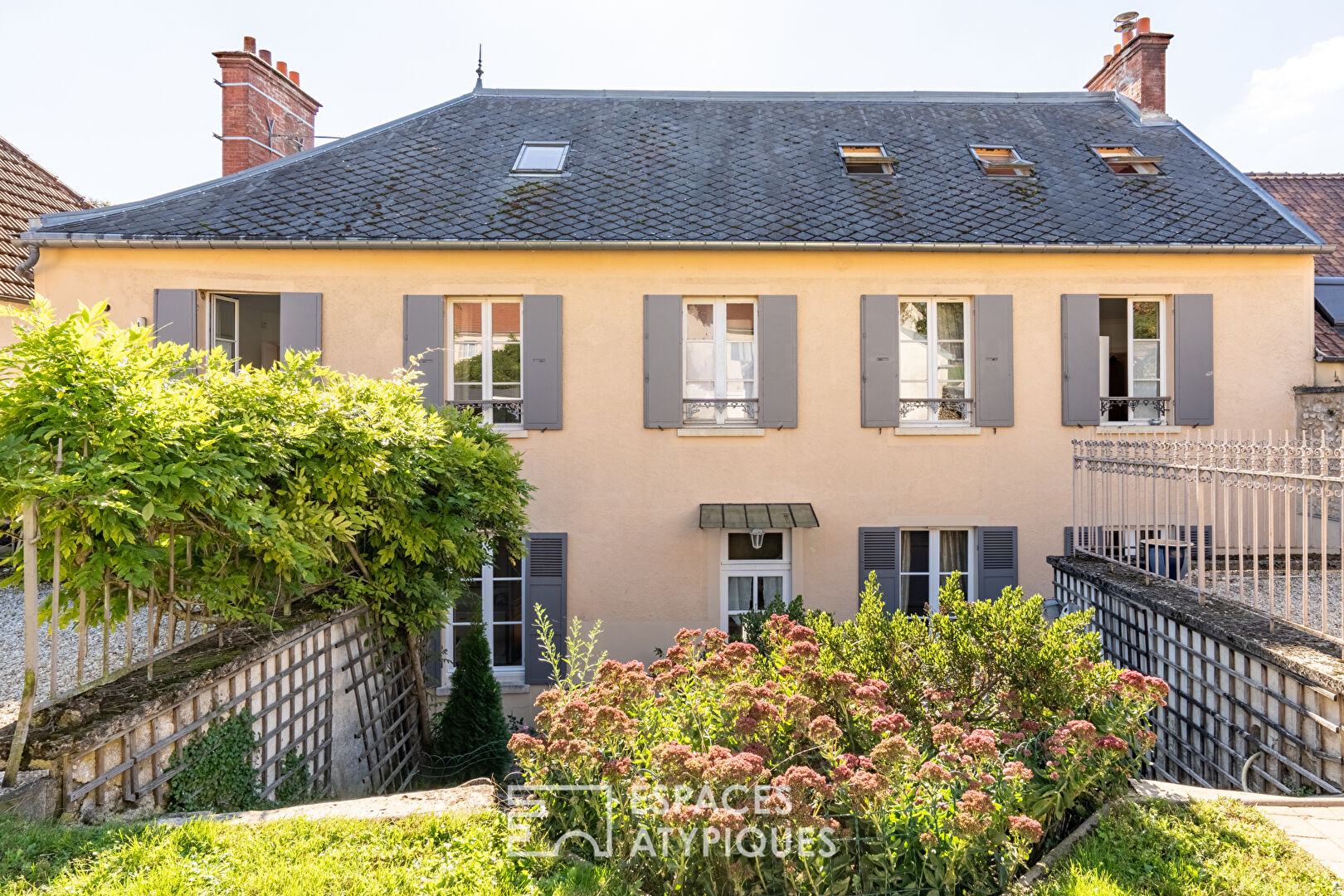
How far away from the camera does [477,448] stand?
6.18m

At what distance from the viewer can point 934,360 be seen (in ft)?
29.3

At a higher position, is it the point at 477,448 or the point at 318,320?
the point at 318,320

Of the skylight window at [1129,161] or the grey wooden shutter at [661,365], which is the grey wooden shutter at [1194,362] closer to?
the skylight window at [1129,161]

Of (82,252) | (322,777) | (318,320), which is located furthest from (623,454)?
(82,252)

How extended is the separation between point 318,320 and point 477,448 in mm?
3480

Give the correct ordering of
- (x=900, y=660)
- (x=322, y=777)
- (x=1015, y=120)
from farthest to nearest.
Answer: (x=1015, y=120) → (x=322, y=777) → (x=900, y=660)

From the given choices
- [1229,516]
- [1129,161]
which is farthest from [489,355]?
[1129,161]

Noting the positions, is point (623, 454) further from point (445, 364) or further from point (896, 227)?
point (896, 227)

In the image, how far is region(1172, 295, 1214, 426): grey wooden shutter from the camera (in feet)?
28.8

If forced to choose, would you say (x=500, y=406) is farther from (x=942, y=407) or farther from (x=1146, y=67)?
(x=1146, y=67)

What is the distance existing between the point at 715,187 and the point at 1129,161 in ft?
16.3

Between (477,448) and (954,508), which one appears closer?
(477,448)

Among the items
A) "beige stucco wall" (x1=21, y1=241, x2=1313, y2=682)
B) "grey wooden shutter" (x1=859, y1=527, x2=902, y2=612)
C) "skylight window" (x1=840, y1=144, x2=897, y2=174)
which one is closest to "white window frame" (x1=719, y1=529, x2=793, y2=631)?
"beige stucco wall" (x1=21, y1=241, x2=1313, y2=682)

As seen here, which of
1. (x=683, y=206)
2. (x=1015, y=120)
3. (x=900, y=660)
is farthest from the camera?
(x=1015, y=120)
